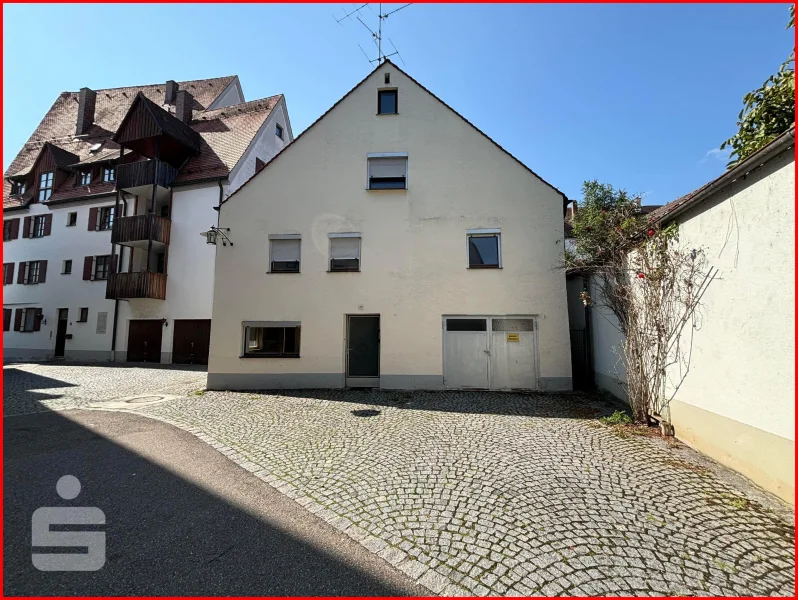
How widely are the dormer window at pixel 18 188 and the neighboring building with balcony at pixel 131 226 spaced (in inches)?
4.2

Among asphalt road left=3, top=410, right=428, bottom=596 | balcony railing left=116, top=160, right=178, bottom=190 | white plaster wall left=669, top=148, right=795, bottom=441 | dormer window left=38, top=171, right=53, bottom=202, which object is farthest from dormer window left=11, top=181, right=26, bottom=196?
white plaster wall left=669, top=148, right=795, bottom=441

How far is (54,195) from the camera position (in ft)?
81.0

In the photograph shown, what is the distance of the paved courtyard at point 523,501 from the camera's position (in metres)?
3.05

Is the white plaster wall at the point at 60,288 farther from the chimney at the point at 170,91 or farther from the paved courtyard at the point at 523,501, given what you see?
the paved courtyard at the point at 523,501

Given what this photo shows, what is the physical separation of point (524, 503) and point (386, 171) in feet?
34.1

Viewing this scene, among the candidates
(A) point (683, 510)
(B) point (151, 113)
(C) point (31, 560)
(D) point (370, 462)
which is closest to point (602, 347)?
(A) point (683, 510)

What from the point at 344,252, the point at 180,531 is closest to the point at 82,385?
the point at 344,252

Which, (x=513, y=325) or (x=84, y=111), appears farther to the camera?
(x=84, y=111)

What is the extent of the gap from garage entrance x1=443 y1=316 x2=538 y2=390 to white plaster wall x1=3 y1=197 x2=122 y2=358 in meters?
21.5

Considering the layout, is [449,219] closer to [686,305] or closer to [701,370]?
[686,305]

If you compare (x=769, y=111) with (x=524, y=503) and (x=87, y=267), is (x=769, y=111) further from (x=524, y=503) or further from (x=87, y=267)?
(x=87, y=267)

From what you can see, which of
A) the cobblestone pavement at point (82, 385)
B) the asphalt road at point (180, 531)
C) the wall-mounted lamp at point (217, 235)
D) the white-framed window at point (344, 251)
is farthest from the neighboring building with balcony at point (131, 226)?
the asphalt road at point (180, 531)

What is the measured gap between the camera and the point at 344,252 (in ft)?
38.6

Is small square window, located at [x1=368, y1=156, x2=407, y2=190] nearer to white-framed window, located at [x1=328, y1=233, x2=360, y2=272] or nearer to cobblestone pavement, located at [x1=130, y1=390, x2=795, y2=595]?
white-framed window, located at [x1=328, y1=233, x2=360, y2=272]
